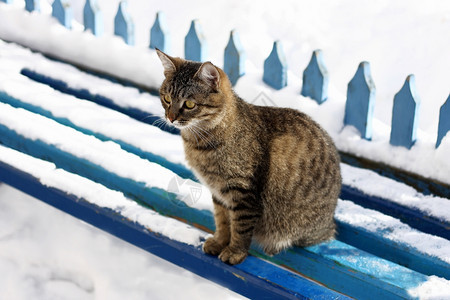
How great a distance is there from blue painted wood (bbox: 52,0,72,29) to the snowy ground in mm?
195

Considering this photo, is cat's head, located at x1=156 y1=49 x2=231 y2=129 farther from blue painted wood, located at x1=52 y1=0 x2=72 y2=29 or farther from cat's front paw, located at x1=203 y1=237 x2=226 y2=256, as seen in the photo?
blue painted wood, located at x1=52 y1=0 x2=72 y2=29

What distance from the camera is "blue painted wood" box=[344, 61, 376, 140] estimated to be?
10.2 feet

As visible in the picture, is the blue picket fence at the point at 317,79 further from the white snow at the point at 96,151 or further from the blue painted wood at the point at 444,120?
the white snow at the point at 96,151

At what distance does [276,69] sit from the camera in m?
3.49

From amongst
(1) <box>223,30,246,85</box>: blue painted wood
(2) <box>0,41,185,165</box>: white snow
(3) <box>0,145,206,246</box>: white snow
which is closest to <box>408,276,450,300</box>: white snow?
(3) <box>0,145,206,246</box>: white snow

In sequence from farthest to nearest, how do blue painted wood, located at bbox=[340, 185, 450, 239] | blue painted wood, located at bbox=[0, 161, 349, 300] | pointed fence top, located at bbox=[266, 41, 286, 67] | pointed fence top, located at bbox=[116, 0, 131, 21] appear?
pointed fence top, located at bbox=[116, 0, 131, 21] → pointed fence top, located at bbox=[266, 41, 286, 67] → blue painted wood, located at bbox=[340, 185, 450, 239] → blue painted wood, located at bbox=[0, 161, 349, 300]

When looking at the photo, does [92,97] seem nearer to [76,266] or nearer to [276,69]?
[276,69]

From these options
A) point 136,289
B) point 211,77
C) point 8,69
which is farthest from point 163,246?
point 8,69

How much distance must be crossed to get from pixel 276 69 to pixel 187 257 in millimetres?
1410

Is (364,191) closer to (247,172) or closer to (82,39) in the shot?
(247,172)

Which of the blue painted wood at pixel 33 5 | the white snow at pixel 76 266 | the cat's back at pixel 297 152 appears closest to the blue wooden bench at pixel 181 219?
the white snow at pixel 76 266

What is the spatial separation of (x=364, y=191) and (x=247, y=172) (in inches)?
32.0

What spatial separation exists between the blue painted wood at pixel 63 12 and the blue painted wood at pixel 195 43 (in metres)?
1.06

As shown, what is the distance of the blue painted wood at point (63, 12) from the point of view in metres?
4.27
